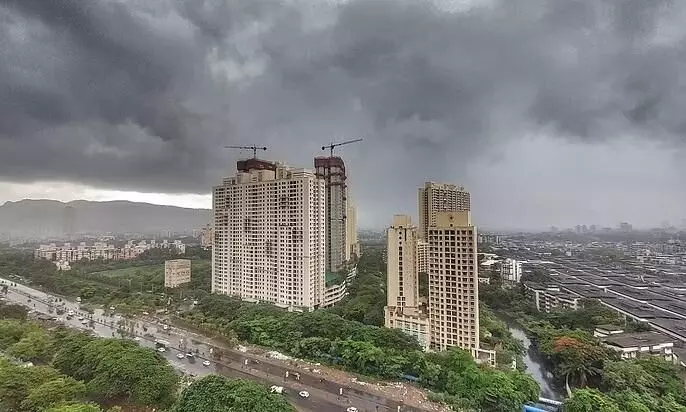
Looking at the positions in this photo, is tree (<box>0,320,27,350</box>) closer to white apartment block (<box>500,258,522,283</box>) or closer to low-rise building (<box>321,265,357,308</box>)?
low-rise building (<box>321,265,357,308</box>)

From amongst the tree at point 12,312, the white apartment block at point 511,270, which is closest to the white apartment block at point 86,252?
the tree at point 12,312

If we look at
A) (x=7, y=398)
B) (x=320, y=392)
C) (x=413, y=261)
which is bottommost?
(x=320, y=392)

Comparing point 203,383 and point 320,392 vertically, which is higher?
point 203,383

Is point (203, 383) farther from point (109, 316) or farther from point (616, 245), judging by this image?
Result: point (616, 245)

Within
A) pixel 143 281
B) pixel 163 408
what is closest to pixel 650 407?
pixel 163 408

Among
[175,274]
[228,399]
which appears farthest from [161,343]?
[175,274]

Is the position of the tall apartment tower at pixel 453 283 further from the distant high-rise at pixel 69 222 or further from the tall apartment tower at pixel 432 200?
the distant high-rise at pixel 69 222
